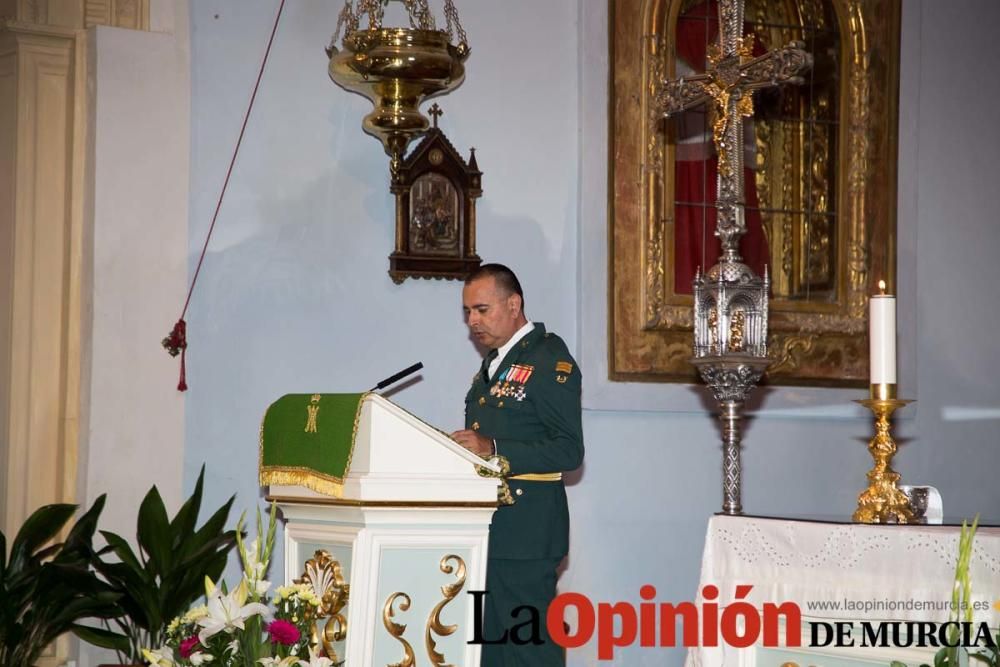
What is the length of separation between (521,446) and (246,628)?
1.20 m

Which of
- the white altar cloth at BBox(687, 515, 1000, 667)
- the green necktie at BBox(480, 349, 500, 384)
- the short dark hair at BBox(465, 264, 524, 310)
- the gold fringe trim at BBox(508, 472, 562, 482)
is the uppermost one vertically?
the short dark hair at BBox(465, 264, 524, 310)

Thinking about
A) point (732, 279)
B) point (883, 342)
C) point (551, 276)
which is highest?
point (551, 276)

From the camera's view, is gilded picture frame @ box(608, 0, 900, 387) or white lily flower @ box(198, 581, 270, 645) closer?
white lily flower @ box(198, 581, 270, 645)

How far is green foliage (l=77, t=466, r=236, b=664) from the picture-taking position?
17.0 ft

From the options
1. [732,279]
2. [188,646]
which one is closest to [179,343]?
[188,646]

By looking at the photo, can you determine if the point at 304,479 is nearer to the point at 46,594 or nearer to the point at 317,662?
Result: the point at 317,662

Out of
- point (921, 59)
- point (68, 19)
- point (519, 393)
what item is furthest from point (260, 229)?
point (921, 59)

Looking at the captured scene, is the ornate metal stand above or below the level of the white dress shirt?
below

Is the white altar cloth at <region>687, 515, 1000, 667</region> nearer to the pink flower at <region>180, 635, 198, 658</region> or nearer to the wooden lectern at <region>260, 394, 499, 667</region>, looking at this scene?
the wooden lectern at <region>260, 394, 499, 667</region>

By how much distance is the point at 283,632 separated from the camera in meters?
3.67

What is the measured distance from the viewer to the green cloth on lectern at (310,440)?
161 inches

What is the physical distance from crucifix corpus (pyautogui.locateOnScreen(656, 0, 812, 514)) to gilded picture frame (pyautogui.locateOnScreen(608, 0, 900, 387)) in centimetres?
147

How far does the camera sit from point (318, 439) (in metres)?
4.25

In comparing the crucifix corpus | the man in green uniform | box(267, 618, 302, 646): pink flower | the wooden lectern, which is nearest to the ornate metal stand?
the crucifix corpus
